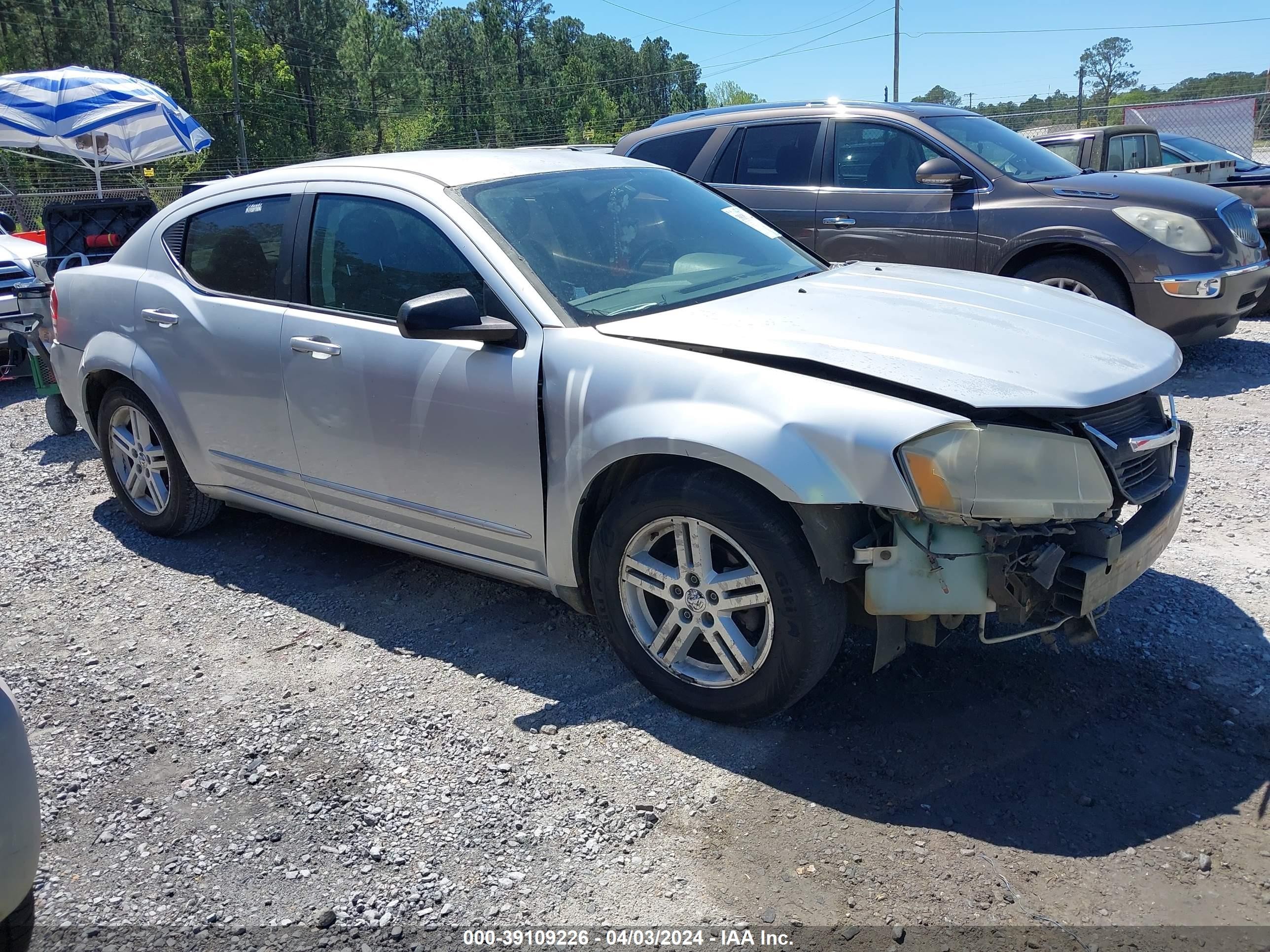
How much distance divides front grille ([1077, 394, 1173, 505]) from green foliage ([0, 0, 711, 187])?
41.0m

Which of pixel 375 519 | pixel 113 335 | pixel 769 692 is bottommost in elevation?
pixel 769 692

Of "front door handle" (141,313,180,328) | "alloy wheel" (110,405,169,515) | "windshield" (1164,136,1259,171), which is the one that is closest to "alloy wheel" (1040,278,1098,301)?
"front door handle" (141,313,180,328)

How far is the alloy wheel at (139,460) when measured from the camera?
16.4 ft

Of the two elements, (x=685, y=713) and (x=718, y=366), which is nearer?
(x=718, y=366)

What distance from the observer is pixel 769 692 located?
3090mm

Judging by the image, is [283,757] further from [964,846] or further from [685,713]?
[964,846]

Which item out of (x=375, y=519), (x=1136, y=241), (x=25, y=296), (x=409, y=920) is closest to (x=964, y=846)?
(x=409, y=920)

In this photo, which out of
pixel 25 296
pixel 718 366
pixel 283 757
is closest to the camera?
pixel 718 366

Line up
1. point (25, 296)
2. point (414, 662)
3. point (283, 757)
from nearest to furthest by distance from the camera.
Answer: point (283, 757), point (414, 662), point (25, 296)

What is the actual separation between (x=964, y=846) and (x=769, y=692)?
703 mm

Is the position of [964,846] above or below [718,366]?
below

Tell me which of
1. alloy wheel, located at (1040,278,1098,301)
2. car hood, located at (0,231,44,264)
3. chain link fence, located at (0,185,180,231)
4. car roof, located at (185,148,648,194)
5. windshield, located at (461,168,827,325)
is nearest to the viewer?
windshield, located at (461,168,827,325)

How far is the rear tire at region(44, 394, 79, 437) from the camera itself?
6.39 m

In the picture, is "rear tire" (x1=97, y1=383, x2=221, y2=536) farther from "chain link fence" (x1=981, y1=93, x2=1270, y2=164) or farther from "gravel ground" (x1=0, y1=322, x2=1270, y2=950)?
"chain link fence" (x1=981, y1=93, x2=1270, y2=164)
